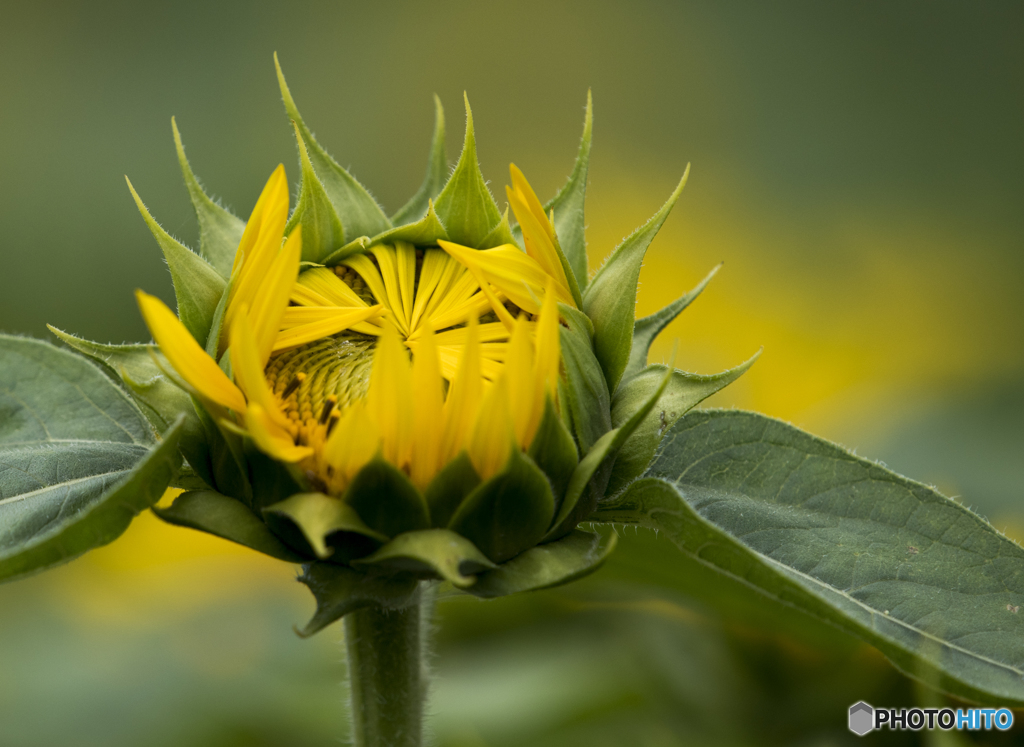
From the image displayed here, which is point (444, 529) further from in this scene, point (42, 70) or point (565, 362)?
point (42, 70)

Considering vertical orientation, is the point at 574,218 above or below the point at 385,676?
above

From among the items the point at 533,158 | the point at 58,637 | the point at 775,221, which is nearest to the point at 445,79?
the point at 533,158

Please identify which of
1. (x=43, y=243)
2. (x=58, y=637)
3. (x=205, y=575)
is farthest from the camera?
(x=43, y=243)

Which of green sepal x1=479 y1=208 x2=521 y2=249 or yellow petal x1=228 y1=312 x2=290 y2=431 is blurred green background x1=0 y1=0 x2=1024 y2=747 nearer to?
green sepal x1=479 y1=208 x2=521 y2=249

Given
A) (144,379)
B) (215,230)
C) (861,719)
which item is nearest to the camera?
(144,379)

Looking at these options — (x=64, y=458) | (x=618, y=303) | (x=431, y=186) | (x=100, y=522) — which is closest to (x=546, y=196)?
(x=431, y=186)
